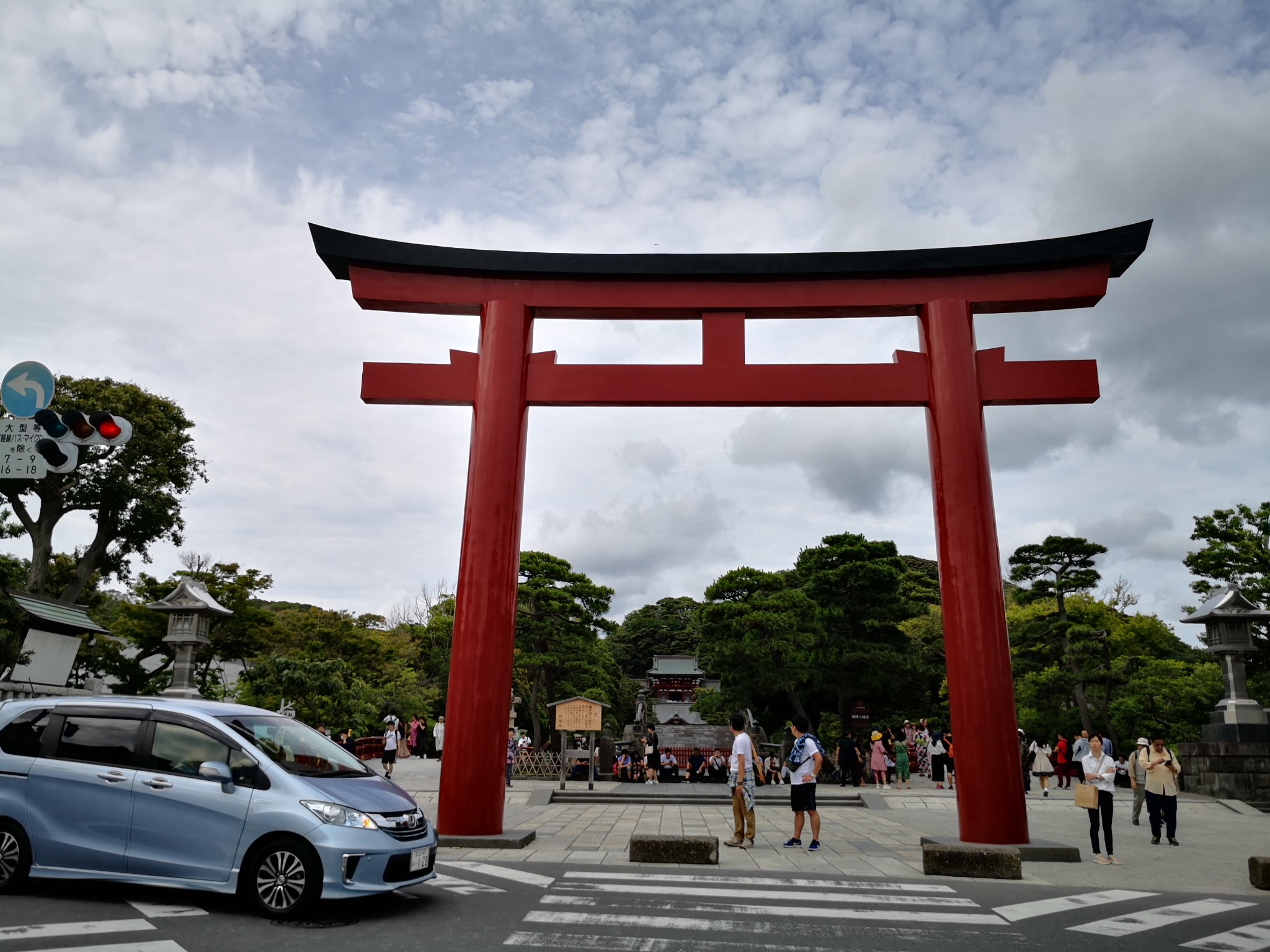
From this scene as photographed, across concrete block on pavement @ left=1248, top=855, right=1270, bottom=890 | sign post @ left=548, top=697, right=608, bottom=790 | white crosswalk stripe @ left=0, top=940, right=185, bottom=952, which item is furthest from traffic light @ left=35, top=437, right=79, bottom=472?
sign post @ left=548, top=697, right=608, bottom=790

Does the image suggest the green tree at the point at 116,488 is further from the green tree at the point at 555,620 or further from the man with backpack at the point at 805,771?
the man with backpack at the point at 805,771

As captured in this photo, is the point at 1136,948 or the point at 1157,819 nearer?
the point at 1136,948

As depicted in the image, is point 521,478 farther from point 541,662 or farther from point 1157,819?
point 541,662

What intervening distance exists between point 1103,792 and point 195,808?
9.68 m

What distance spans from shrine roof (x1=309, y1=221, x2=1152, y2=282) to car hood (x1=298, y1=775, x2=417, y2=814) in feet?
23.7

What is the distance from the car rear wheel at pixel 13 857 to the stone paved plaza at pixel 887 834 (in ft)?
13.3

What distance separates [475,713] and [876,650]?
23373 millimetres

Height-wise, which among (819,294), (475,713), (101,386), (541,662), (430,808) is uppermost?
(101,386)

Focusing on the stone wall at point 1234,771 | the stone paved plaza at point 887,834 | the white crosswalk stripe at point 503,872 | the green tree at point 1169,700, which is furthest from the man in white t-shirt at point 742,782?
the green tree at point 1169,700

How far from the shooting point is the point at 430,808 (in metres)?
17.0

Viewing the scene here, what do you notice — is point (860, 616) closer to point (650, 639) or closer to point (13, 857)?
point (13, 857)

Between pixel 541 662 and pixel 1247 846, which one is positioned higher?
pixel 541 662

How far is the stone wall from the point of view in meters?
18.4

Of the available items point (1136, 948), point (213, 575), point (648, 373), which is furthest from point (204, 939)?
point (213, 575)
